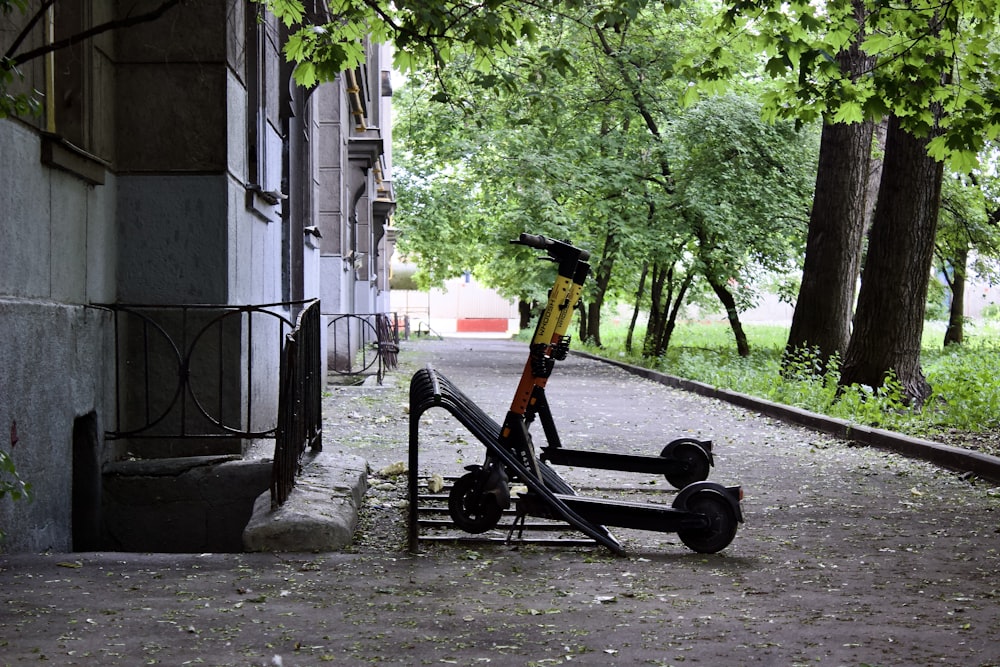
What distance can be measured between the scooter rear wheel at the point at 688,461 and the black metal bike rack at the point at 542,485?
135 cm

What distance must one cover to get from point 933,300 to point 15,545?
33.2 metres

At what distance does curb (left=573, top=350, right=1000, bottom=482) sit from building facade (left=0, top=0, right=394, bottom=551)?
208 inches

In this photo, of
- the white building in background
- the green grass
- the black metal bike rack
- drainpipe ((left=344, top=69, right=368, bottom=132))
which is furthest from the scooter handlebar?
the white building in background

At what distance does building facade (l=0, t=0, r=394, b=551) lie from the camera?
596cm

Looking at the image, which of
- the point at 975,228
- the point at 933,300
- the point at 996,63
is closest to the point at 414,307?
the point at 933,300

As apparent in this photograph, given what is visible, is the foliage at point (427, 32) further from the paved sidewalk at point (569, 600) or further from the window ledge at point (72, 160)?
the paved sidewalk at point (569, 600)

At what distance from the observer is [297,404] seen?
7012mm

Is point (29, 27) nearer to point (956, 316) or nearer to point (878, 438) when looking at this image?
point (878, 438)

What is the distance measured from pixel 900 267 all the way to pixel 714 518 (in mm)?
8311

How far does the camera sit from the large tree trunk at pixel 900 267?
12867 mm

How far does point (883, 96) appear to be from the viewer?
857 centimetres

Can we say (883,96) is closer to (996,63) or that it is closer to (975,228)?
(996,63)

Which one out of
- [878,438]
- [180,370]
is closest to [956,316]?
[878,438]

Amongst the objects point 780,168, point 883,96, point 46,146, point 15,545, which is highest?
point 780,168
